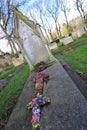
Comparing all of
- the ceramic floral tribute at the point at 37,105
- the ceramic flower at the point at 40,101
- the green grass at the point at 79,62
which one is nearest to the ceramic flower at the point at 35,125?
the ceramic floral tribute at the point at 37,105

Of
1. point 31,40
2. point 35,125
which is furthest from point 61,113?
point 31,40

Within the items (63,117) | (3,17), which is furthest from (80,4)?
(63,117)

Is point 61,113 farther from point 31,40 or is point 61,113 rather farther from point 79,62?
A: point 79,62

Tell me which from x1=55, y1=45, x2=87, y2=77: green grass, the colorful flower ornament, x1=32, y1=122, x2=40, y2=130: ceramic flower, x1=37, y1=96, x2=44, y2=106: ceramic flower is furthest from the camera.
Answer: x1=55, y1=45, x2=87, y2=77: green grass

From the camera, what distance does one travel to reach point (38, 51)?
947 cm

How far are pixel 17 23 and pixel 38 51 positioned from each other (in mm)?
2026

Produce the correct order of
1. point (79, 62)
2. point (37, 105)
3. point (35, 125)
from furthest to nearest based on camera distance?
point (79, 62) < point (37, 105) < point (35, 125)

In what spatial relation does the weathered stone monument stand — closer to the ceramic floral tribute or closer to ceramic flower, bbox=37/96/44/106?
the ceramic floral tribute

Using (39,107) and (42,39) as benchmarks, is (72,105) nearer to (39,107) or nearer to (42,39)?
(39,107)

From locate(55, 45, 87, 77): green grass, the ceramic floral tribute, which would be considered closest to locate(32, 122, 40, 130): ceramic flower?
the ceramic floral tribute

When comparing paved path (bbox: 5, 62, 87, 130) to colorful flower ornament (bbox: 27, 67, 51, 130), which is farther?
colorful flower ornament (bbox: 27, 67, 51, 130)

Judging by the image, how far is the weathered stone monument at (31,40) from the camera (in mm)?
9281

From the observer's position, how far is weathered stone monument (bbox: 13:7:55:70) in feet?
30.5

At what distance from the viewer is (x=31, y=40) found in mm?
9352
